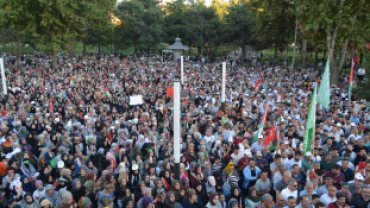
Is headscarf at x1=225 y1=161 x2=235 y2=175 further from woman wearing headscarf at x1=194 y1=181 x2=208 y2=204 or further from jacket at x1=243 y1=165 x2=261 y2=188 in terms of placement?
woman wearing headscarf at x1=194 y1=181 x2=208 y2=204

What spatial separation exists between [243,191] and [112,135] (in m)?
4.06

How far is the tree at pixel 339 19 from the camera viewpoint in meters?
16.9

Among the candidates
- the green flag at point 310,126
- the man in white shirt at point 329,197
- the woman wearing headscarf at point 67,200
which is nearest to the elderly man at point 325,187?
the man in white shirt at point 329,197

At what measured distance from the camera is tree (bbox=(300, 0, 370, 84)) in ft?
55.5

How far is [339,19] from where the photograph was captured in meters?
17.0

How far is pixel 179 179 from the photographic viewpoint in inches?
229

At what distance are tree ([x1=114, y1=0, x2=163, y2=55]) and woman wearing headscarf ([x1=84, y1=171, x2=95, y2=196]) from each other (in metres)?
28.3

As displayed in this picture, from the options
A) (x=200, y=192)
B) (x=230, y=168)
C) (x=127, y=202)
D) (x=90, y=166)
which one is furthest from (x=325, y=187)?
(x=90, y=166)

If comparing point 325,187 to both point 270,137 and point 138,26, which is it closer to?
point 270,137

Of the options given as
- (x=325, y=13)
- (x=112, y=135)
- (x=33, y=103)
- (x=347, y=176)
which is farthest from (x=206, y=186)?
(x=325, y=13)

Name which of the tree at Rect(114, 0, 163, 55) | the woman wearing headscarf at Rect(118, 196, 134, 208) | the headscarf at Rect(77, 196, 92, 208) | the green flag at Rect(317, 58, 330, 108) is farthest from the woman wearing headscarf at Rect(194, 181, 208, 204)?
the tree at Rect(114, 0, 163, 55)

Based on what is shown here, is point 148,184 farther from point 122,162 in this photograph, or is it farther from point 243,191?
point 243,191

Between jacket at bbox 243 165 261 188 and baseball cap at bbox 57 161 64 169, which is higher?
baseball cap at bbox 57 161 64 169

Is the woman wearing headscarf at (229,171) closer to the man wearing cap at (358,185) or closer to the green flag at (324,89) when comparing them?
the man wearing cap at (358,185)
